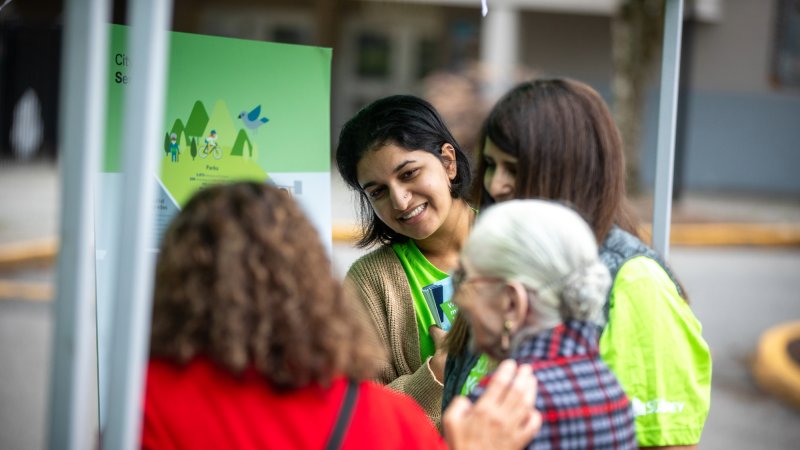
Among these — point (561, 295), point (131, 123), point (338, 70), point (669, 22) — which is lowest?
point (561, 295)

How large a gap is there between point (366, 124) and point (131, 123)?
1.22 metres

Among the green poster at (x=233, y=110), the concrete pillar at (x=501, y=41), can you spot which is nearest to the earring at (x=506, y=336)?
the green poster at (x=233, y=110)

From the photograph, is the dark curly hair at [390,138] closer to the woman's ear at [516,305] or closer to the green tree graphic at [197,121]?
the green tree graphic at [197,121]

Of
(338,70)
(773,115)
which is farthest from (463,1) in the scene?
(773,115)

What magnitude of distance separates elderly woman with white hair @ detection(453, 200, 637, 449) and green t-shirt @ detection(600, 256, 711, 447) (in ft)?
0.46

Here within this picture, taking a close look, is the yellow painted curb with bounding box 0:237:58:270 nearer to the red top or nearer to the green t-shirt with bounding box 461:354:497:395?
the green t-shirt with bounding box 461:354:497:395

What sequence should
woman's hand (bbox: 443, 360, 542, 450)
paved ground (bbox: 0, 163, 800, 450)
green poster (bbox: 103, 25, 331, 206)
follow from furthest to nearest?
paved ground (bbox: 0, 163, 800, 450), green poster (bbox: 103, 25, 331, 206), woman's hand (bbox: 443, 360, 542, 450)

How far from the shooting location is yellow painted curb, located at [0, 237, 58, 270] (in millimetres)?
9656

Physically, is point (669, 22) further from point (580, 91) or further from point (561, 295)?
point (561, 295)

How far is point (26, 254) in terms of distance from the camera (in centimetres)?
988

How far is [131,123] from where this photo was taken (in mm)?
1305

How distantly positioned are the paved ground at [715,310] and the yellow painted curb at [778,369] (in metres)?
0.09

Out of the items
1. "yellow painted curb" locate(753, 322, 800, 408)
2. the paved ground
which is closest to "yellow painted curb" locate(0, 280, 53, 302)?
the paved ground

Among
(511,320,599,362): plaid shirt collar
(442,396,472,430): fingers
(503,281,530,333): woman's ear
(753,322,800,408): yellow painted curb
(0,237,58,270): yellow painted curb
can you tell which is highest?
(503,281,530,333): woman's ear
